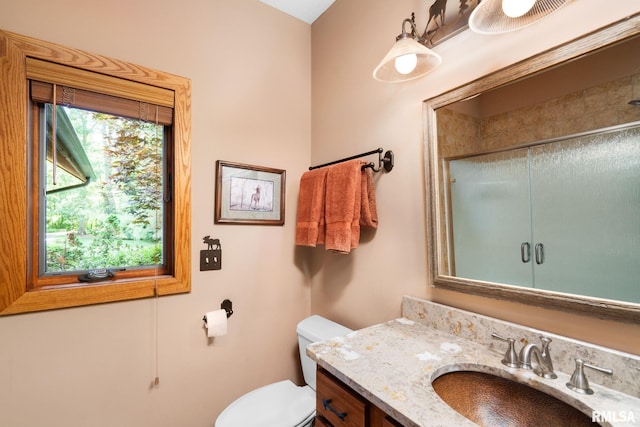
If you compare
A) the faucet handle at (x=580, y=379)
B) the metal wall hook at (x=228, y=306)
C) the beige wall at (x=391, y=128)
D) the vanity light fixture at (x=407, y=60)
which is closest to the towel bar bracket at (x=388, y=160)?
the beige wall at (x=391, y=128)

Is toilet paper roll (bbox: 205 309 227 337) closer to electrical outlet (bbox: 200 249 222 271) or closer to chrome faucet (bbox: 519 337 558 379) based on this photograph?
electrical outlet (bbox: 200 249 222 271)

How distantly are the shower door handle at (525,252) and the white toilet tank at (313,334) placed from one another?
89 centimetres

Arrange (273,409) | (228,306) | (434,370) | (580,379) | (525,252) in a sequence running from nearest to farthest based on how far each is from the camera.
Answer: (580,379) < (434,370) < (525,252) < (273,409) < (228,306)

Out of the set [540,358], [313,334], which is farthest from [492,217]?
[313,334]

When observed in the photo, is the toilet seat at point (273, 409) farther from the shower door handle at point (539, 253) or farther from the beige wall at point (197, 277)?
the shower door handle at point (539, 253)

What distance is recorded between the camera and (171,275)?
145cm

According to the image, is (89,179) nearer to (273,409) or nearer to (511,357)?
(273,409)

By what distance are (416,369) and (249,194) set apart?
1.23 meters

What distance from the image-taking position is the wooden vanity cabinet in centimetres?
76

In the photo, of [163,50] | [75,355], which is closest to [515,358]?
[75,355]

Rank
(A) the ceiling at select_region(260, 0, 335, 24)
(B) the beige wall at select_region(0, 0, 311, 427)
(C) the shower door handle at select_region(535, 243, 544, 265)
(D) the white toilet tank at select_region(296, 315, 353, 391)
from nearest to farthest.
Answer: (C) the shower door handle at select_region(535, 243, 544, 265) < (B) the beige wall at select_region(0, 0, 311, 427) < (D) the white toilet tank at select_region(296, 315, 353, 391) < (A) the ceiling at select_region(260, 0, 335, 24)

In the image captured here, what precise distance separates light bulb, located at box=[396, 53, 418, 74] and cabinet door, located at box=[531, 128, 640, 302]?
0.55 m

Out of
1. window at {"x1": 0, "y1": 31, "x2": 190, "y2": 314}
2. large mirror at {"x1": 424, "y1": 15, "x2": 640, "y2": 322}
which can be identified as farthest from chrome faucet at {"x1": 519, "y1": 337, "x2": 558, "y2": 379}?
window at {"x1": 0, "y1": 31, "x2": 190, "y2": 314}

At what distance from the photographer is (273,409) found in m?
1.32
